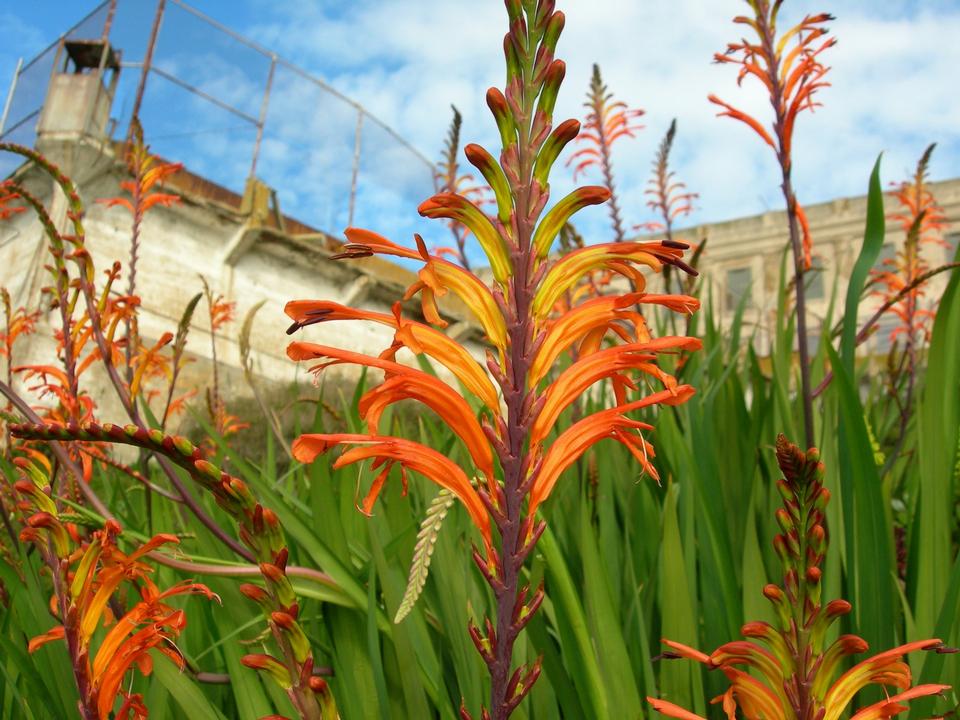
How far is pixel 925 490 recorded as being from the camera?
1.36m

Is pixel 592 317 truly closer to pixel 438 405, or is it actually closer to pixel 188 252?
pixel 438 405

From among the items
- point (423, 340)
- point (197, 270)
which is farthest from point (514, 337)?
point (197, 270)

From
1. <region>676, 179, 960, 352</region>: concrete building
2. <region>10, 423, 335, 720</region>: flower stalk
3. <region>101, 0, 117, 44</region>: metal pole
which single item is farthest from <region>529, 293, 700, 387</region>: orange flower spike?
<region>676, 179, 960, 352</region>: concrete building

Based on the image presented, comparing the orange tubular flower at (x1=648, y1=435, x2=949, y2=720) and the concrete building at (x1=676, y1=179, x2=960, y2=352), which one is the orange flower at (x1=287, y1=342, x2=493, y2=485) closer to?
the orange tubular flower at (x1=648, y1=435, x2=949, y2=720)

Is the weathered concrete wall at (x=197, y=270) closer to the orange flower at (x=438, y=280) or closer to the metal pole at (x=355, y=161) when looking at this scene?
the metal pole at (x=355, y=161)

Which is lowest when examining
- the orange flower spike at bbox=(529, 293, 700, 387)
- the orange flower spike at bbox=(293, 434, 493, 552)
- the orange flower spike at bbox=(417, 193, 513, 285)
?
the orange flower spike at bbox=(293, 434, 493, 552)

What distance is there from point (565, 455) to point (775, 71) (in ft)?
5.26

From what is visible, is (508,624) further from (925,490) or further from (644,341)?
(925,490)

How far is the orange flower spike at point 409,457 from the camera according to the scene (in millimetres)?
759

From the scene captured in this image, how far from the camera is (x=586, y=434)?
33.3 inches

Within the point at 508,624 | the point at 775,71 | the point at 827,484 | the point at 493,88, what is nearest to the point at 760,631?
the point at 508,624

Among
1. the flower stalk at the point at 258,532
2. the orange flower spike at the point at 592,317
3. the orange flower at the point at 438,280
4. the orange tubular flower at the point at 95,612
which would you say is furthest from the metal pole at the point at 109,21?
the flower stalk at the point at 258,532

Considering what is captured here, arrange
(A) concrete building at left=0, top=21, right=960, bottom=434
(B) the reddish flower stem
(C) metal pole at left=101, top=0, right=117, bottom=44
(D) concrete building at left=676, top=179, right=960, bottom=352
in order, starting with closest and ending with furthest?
(B) the reddish flower stem, (A) concrete building at left=0, top=21, right=960, bottom=434, (C) metal pole at left=101, top=0, right=117, bottom=44, (D) concrete building at left=676, top=179, right=960, bottom=352

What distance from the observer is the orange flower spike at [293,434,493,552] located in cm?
76
